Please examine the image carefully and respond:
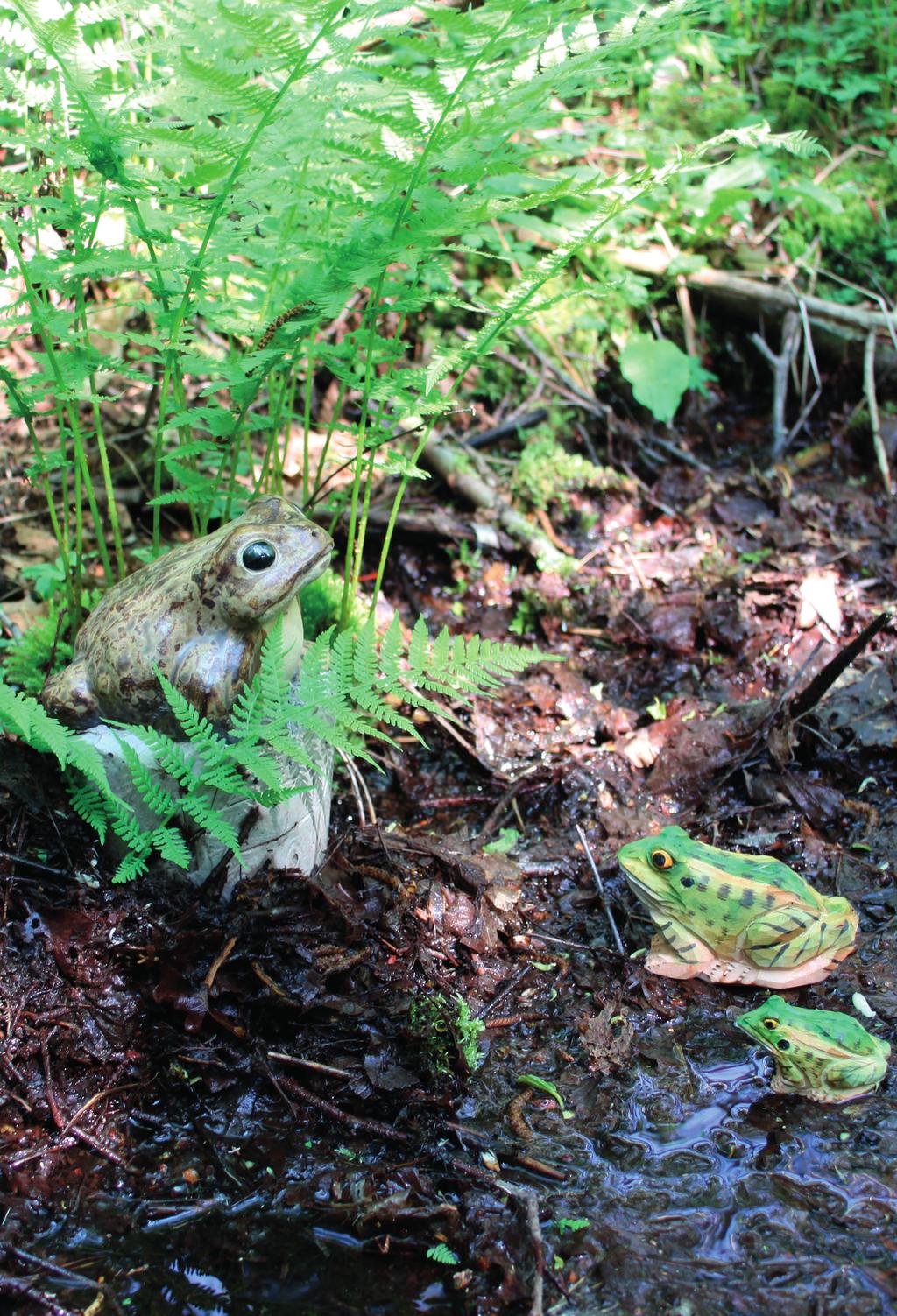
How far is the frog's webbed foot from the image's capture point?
9.78ft

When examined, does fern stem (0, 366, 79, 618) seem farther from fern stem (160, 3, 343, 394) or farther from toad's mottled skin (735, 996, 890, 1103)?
toad's mottled skin (735, 996, 890, 1103)

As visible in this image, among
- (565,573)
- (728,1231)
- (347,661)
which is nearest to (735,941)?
(728,1231)

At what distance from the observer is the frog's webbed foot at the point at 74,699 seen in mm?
2982

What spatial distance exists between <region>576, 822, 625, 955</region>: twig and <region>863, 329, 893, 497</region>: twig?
3.07 metres

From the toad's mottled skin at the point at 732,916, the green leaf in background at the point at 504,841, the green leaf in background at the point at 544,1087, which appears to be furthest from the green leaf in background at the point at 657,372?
the green leaf in background at the point at 544,1087

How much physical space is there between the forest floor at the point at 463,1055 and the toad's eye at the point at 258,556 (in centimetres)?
101

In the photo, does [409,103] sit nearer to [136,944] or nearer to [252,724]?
[252,724]

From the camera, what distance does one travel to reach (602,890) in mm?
3566

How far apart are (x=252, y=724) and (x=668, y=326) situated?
14.7ft

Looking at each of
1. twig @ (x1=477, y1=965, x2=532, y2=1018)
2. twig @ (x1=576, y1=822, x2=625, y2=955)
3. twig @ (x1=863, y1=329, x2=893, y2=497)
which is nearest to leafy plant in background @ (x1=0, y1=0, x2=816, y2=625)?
twig @ (x1=576, y1=822, x2=625, y2=955)

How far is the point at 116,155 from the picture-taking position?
2.71 metres

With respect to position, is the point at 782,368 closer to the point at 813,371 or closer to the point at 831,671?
the point at 813,371

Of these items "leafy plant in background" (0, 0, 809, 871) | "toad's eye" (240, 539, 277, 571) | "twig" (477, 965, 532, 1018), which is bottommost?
"twig" (477, 965, 532, 1018)

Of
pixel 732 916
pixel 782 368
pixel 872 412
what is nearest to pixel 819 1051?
pixel 732 916
